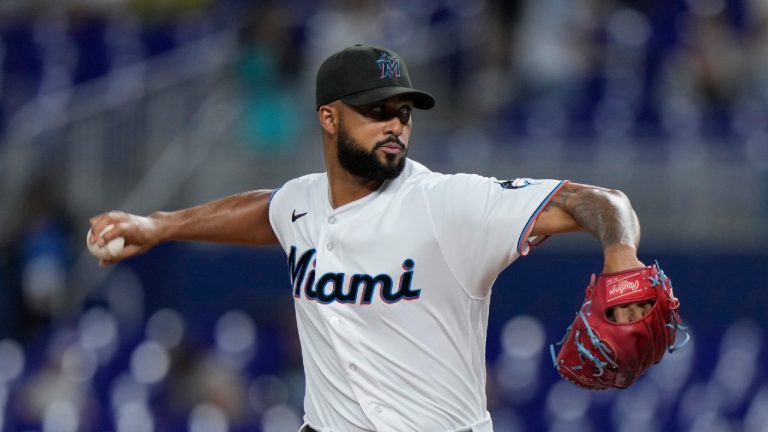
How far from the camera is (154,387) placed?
7719 mm

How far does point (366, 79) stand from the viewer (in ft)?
14.2

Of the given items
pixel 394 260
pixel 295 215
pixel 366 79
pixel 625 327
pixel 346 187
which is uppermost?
pixel 366 79

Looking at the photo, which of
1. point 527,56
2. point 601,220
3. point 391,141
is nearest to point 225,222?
point 391,141

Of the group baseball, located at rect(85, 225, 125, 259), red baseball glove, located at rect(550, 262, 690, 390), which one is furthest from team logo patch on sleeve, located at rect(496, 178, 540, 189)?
baseball, located at rect(85, 225, 125, 259)

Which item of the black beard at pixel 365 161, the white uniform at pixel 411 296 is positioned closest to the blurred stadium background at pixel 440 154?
the white uniform at pixel 411 296

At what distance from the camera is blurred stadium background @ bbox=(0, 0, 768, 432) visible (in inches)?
326

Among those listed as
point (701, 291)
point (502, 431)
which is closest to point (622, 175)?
point (701, 291)

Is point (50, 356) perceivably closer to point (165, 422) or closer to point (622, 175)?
point (165, 422)

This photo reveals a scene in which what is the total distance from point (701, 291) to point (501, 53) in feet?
7.73

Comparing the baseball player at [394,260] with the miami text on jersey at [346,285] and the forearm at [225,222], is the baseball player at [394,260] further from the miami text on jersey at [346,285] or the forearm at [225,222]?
the forearm at [225,222]

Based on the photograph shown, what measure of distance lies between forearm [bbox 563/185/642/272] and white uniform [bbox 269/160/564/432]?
12cm

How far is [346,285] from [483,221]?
0.53m

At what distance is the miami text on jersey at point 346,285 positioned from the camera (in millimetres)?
4230

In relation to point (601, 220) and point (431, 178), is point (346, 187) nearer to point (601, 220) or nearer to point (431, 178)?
point (431, 178)
